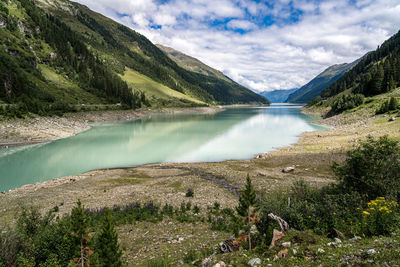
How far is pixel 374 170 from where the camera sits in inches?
431

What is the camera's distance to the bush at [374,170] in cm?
1043

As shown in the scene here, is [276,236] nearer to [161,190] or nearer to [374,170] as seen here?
[374,170]

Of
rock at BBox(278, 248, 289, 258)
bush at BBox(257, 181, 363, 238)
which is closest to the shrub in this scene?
bush at BBox(257, 181, 363, 238)

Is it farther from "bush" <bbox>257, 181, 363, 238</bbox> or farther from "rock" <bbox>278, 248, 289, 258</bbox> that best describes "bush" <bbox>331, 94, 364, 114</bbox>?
"rock" <bbox>278, 248, 289, 258</bbox>

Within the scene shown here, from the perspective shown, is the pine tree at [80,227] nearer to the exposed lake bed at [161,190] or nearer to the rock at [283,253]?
the exposed lake bed at [161,190]

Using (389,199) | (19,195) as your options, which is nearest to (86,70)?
(19,195)

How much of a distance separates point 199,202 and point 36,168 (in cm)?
2934

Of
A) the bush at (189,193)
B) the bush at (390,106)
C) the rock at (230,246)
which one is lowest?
the bush at (189,193)

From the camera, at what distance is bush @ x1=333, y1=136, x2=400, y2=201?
1043 cm

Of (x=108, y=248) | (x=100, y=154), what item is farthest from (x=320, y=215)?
(x=100, y=154)

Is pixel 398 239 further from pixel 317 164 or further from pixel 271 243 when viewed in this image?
pixel 317 164

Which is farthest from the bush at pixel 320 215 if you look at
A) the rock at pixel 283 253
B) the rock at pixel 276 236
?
the rock at pixel 283 253

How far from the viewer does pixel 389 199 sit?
30.7 feet

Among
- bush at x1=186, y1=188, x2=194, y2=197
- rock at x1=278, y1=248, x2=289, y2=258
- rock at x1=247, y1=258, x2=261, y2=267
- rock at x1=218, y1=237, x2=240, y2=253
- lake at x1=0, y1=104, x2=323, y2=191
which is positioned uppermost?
rock at x1=278, y1=248, x2=289, y2=258
